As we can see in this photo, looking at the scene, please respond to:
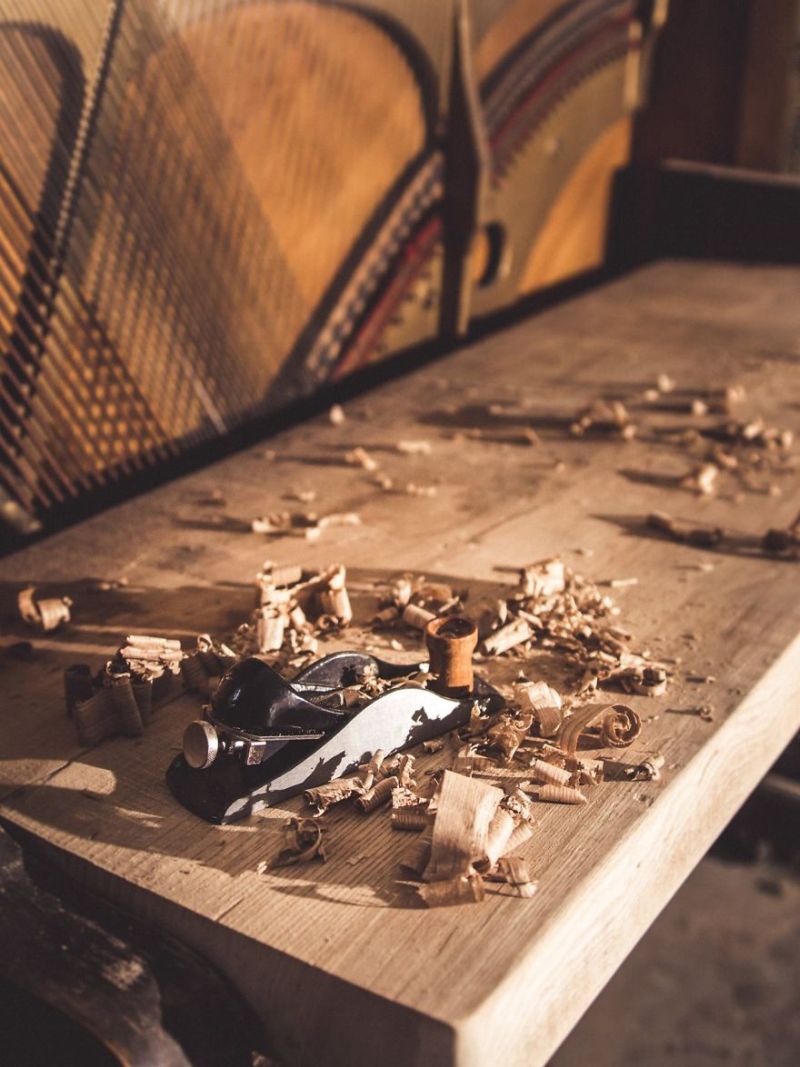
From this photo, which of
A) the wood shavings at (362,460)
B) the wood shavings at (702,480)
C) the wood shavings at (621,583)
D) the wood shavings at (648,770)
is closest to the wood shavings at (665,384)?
the wood shavings at (702,480)

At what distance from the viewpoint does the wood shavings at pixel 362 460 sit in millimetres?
2066

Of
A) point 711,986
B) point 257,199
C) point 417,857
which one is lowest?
point 711,986

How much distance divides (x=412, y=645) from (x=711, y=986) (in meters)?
1.47

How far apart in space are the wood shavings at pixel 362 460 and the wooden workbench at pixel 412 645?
0.03m

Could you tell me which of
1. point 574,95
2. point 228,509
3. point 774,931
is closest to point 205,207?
point 228,509

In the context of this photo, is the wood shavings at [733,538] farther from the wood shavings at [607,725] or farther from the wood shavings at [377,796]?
the wood shavings at [377,796]

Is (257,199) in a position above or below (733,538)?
above

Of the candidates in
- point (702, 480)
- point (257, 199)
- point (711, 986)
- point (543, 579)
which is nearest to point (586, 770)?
point (543, 579)

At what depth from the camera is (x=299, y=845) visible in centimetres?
115

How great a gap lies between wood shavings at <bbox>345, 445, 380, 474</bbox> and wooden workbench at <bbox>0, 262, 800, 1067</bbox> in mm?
34

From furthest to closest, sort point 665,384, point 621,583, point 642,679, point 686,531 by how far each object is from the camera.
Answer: point 665,384 → point 686,531 → point 621,583 → point 642,679

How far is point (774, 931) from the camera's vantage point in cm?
265

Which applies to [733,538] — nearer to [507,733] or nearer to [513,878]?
[507,733]

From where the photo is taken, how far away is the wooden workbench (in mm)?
1018
